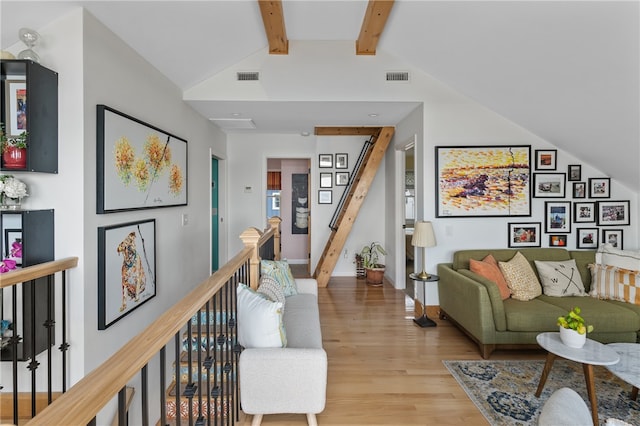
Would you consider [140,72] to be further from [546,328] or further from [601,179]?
[601,179]

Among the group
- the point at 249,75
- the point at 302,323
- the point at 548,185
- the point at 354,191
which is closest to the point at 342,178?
the point at 354,191

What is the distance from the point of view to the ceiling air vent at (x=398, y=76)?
396 centimetres

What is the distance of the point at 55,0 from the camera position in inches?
80.8

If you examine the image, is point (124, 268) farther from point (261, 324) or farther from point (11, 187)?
point (261, 324)

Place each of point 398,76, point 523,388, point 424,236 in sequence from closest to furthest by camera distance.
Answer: point 523,388 < point 424,236 < point 398,76

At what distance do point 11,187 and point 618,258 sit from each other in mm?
5131

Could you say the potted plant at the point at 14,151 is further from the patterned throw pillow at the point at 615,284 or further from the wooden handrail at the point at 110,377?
the patterned throw pillow at the point at 615,284

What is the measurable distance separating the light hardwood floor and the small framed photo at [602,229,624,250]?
1965 mm

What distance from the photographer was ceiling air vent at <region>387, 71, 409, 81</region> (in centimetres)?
396

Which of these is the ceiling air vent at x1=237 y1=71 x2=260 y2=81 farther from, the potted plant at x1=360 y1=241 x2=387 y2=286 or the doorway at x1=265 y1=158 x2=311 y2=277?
the doorway at x1=265 y1=158 x2=311 y2=277

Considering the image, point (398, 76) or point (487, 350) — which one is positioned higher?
point (398, 76)

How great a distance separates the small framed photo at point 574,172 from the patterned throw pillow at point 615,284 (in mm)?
1083

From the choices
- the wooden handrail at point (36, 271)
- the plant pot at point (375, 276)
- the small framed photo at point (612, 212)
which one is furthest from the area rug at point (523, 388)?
the wooden handrail at point (36, 271)

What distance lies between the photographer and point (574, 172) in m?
4.12
